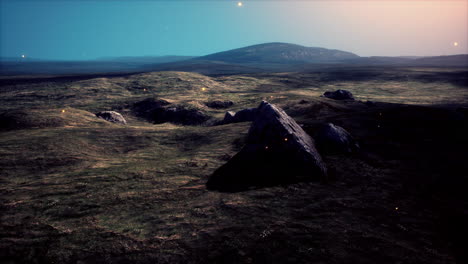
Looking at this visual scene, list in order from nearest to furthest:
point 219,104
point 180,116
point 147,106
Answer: point 180,116
point 147,106
point 219,104

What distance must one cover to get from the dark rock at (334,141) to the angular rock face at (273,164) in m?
3.75

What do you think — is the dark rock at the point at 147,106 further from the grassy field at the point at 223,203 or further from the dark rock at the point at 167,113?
the grassy field at the point at 223,203

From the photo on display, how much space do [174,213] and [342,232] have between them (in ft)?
25.6

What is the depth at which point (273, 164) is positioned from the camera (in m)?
17.0

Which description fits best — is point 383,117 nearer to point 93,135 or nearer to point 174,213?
point 174,213

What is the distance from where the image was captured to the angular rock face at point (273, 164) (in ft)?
54.3

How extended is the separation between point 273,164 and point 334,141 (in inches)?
274

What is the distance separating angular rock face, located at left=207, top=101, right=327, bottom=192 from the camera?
651 inches

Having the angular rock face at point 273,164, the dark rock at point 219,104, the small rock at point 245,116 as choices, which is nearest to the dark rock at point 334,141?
the angular rock face at point 273,164

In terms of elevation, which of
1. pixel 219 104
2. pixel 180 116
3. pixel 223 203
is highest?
pixel 219 104

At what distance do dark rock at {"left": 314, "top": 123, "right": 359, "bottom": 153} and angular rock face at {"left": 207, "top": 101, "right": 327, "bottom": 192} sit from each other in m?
3.75

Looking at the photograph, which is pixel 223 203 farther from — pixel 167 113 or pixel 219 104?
pixel 219 104

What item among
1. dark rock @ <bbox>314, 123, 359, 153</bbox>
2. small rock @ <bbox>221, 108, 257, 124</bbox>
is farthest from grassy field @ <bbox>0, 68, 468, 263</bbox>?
small rock @ <bbox>221, 108, 257, 124</bbox>

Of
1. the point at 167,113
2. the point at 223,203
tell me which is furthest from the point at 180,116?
the point at 223,203
